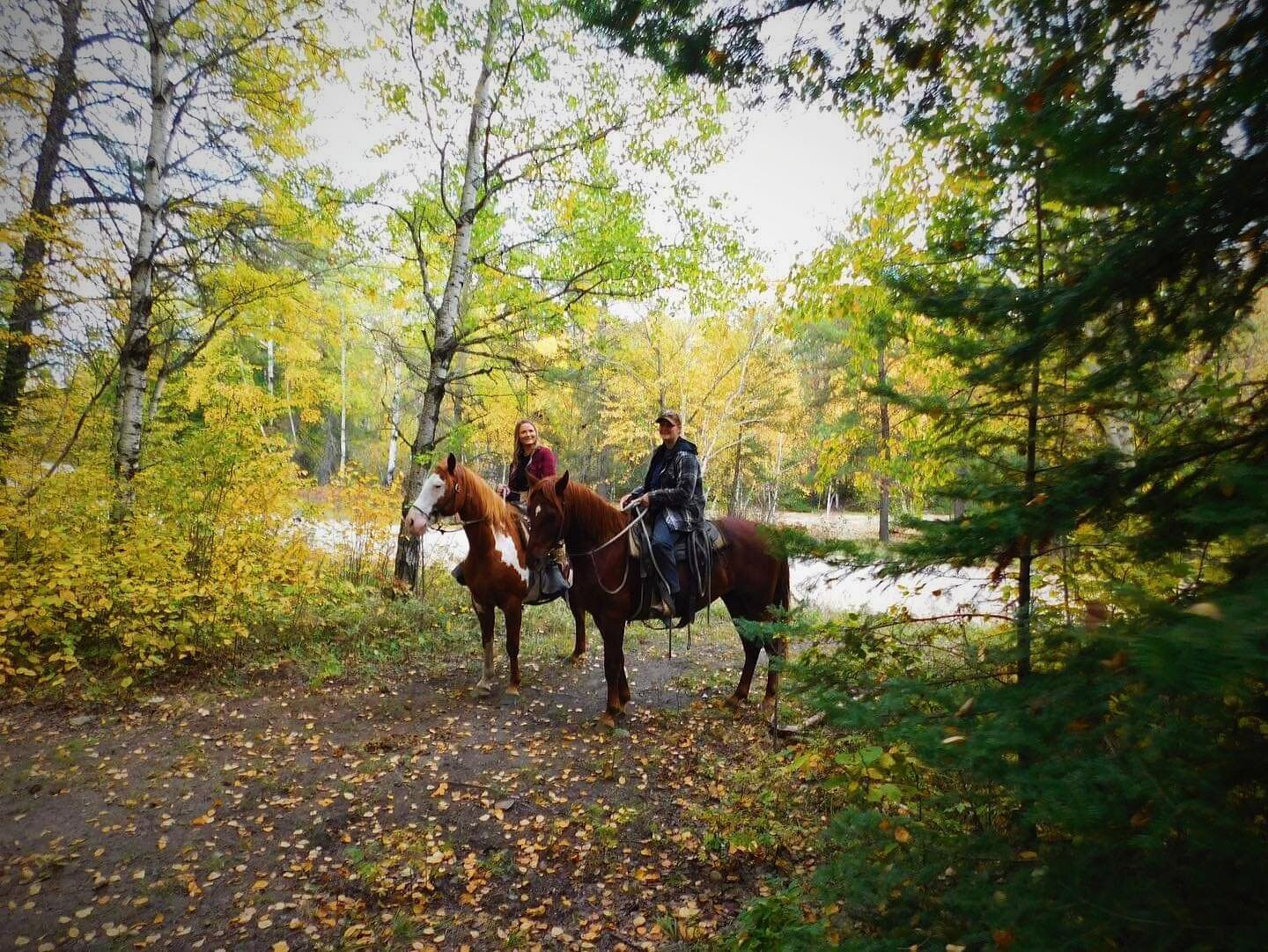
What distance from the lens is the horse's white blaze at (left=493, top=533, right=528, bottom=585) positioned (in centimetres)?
632

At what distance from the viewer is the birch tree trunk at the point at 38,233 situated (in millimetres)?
6582

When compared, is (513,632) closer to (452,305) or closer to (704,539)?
(704,539)

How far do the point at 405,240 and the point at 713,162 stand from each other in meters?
5.82

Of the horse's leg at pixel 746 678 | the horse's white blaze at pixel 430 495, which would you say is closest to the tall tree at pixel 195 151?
the horse's white blaze at pixel 430 495

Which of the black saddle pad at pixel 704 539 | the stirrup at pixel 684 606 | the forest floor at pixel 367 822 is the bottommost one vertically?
the forest floor at pixel 367 822

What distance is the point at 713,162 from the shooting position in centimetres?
971

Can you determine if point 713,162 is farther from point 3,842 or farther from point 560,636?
point 3,842

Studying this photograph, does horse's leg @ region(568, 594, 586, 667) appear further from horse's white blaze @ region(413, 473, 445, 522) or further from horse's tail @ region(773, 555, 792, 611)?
horse's tail @ region(773, 555, 792, 611)

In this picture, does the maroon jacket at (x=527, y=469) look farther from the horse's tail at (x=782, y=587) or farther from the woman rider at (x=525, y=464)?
the horse's tail at (x=782, y=587)

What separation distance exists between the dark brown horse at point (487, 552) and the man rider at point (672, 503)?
1578 mm


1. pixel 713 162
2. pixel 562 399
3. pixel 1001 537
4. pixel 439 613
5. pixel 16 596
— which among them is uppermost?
pixel 713 162

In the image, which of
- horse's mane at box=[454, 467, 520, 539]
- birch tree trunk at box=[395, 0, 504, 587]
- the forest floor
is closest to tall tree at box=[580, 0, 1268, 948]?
the forest floor

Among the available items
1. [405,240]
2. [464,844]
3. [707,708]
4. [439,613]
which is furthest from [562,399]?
[464,844]

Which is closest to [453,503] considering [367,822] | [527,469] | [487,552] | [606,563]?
[487,552]
